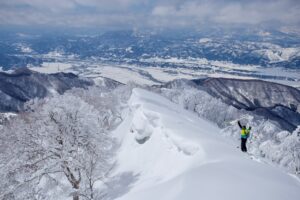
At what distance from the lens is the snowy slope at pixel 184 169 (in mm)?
16031

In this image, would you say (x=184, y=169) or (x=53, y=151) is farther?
(x=53, y=151)

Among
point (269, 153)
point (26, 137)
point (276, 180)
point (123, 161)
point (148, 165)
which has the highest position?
point (276, 180)

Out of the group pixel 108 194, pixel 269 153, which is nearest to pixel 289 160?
pixel 269 153

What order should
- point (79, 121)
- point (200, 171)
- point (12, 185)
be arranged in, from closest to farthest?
point (200, 171), point (12, 185), point (79, 121)

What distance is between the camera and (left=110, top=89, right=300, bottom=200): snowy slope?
16.0 meters

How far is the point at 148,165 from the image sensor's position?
96.5ft

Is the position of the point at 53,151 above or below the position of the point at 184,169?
below

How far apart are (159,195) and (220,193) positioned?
146 inches

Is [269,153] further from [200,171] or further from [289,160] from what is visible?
[200,171]

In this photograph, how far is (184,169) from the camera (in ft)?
69.8

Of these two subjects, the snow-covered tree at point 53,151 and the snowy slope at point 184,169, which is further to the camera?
the snow-covered tree at point 53,151

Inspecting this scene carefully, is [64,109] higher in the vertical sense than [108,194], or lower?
higher

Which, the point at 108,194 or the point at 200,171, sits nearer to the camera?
the point at 200,171

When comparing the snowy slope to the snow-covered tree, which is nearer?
the snowy slope
